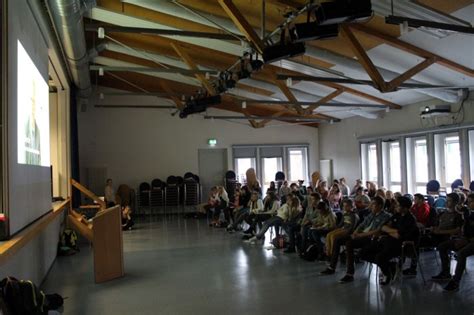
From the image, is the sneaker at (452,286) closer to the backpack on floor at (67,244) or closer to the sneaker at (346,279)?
the sneaker at (346,279)

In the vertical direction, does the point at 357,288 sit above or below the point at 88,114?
below

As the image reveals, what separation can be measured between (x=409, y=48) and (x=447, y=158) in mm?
3660

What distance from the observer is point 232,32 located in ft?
21.2

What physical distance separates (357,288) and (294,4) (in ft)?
12.5

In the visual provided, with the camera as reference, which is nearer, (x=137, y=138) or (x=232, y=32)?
(x=232, y=32)

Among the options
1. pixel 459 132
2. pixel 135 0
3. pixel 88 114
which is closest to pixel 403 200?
pixel 135 0

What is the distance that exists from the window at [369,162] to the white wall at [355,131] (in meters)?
0.18

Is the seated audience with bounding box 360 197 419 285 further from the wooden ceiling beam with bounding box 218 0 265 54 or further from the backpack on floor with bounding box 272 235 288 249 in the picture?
the wooden ceiling beam with bounding box 218 0 265 54

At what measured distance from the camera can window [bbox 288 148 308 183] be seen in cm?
1495

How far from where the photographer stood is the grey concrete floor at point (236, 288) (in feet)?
13.6

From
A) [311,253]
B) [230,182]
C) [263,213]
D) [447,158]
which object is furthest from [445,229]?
[230,182]

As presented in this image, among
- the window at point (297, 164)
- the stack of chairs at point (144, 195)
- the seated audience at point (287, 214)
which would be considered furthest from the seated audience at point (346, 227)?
the window at point (297, 164)

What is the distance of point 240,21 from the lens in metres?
5.54

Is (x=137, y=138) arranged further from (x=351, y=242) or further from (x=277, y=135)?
(x=351, y=242)
